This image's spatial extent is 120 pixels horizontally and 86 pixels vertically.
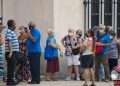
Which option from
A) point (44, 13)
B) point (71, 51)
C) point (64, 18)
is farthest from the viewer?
point (64, 18)

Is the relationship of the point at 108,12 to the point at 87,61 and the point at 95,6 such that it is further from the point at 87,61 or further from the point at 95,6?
the point at 87,61

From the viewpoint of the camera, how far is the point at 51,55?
17.7 metres

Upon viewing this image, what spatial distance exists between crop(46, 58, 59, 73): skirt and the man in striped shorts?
6.79 feet

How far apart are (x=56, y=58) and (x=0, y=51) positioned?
2.41 m

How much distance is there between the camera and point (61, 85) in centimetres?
1647

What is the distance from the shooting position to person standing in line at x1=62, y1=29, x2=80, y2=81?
17.8m

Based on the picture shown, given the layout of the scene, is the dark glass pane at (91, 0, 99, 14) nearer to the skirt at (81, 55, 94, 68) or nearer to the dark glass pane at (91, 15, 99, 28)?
the dark glass pane at (91, 15, 99, 28)

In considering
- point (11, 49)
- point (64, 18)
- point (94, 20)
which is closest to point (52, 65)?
point (64, 18)

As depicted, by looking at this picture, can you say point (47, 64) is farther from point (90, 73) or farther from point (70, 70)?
point (90, 73)

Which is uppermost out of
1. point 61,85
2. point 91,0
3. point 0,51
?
point 91,0

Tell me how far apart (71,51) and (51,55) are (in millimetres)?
655

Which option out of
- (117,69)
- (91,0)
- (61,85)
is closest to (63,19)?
(91,0)

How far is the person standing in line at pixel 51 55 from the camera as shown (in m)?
17.6

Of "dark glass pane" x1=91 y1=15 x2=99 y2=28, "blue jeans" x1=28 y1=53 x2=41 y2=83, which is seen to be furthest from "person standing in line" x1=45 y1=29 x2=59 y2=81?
"dark glass pane" x1=91 y1=15 x2=99 y2=28
